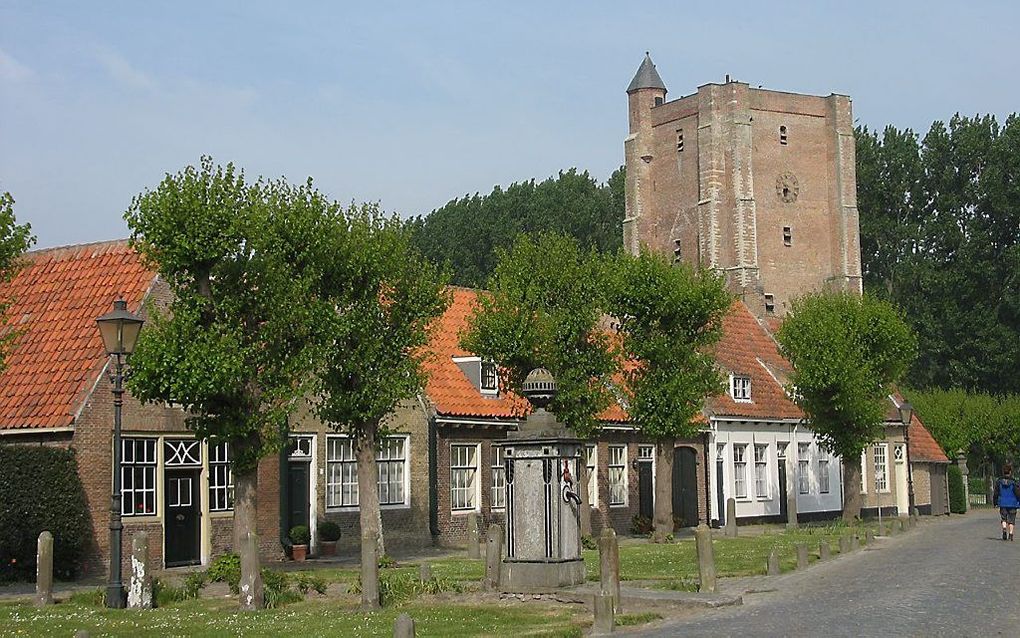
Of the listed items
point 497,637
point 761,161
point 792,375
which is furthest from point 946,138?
point 497,637

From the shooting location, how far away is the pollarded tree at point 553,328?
3044cm

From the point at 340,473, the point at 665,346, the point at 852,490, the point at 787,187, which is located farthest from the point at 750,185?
the point at 340,473

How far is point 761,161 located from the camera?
71.3 metres

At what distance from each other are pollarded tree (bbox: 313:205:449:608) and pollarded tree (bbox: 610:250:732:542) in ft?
26.3

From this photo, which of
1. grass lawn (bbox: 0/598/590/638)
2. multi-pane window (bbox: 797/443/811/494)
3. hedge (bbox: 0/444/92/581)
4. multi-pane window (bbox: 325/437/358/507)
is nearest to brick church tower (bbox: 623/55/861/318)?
multi-pane window (bbox: 797/443/811/494)

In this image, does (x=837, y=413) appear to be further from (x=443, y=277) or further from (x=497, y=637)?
(x=497, y=637)

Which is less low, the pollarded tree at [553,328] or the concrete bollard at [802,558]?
the pollarded tree at [553,328]

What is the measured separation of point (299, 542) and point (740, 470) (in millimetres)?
18398

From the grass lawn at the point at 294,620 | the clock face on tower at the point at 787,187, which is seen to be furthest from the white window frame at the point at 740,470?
the clock face on tower at the point at 787,187

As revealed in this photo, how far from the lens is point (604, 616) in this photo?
617 inches

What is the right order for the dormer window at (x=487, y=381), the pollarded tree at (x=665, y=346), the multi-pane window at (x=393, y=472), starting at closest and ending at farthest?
the multi-pane window at (x=393, y=472) < the pollarded tree at (x=665, y=346) < the dormer window at (x=487, y=381)

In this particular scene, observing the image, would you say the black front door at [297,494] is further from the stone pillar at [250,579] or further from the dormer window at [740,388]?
the dormer window at [740,388]

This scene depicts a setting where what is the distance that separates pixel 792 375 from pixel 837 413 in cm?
191

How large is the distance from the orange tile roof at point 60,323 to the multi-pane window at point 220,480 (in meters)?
3.28
